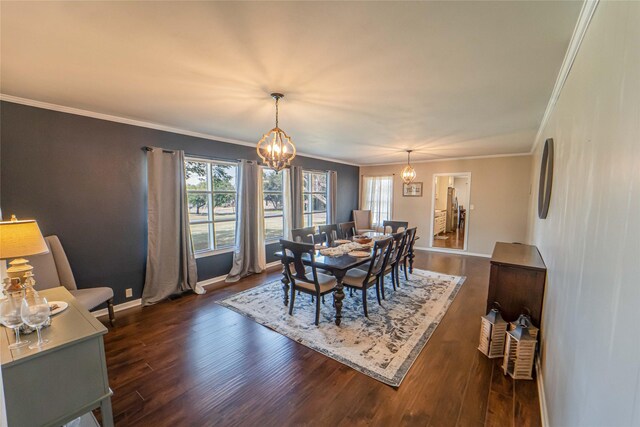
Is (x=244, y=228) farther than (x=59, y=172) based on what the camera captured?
Yes

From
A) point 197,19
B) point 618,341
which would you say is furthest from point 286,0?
point 618,341

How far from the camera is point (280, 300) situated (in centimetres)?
361

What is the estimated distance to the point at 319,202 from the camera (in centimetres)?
682

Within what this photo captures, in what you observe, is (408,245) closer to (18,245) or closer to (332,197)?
(332,197)

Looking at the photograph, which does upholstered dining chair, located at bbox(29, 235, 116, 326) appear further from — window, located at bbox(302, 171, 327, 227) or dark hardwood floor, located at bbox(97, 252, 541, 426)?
window, located at bbox(302, 171, 327, 227)

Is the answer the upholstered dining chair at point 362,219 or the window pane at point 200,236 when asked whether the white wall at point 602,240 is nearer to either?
the window pane at point 200,236

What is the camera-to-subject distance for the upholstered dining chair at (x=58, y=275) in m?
2.57

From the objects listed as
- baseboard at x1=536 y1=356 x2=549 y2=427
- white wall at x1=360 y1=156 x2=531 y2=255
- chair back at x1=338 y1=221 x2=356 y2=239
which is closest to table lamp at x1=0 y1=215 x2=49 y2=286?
baseboard at x1=536 y1=356 x2=549 y2=427

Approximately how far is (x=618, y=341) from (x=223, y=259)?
15.1ft

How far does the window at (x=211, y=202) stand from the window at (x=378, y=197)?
14.8 feet

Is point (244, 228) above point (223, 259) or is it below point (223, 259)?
above

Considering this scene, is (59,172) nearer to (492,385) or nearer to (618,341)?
(618,341)

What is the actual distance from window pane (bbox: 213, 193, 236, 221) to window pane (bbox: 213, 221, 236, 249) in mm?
108

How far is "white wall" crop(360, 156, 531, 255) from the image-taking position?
18.7 feet
